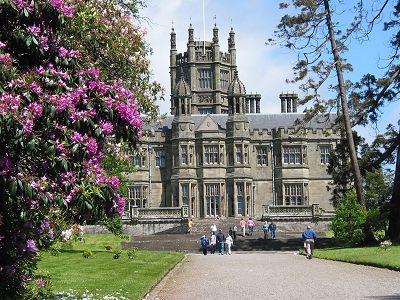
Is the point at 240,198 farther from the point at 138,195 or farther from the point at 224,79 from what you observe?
the point at 224,79

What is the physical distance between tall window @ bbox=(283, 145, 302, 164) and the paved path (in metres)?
42.5

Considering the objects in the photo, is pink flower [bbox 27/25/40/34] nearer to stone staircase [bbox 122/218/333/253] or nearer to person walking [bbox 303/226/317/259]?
person walking [bbox 303/226/317/259]

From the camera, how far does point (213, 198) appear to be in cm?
6147

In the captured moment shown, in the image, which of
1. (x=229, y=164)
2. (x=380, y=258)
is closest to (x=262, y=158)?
(x=229, y=164)

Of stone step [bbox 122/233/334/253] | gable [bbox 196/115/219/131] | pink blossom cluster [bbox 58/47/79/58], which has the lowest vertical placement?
stone step [bbox 122/233/334/253]

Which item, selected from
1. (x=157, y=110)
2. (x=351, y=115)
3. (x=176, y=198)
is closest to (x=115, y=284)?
(x=157, y=110)

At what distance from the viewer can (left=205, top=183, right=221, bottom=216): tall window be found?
61.1m

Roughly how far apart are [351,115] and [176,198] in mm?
29690

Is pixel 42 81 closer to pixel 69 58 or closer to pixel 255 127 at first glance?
pixel 69 58

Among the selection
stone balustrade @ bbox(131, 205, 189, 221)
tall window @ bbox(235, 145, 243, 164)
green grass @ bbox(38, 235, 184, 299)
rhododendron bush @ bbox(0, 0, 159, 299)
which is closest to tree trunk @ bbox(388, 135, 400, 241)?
green grass @ bbox(38, 235, 184, 299)

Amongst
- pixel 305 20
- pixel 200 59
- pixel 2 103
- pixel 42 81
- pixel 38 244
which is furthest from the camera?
pixel 200 59

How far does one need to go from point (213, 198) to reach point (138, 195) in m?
7.56

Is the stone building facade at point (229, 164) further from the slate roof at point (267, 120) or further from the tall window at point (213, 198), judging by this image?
the slate roof at point (267, 120)

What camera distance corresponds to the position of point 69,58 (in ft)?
30.7
